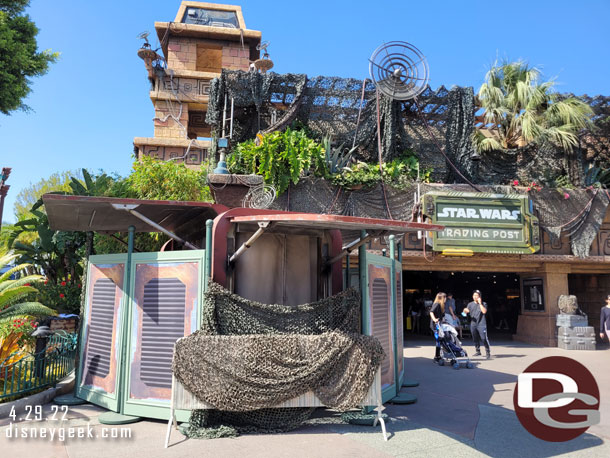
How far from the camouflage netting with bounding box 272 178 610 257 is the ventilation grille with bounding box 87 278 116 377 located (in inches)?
259

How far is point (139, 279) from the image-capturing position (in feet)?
22.7

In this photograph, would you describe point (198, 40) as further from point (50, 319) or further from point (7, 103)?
point (50, 319)

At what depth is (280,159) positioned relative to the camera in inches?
515

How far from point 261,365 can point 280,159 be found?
26.6 ft

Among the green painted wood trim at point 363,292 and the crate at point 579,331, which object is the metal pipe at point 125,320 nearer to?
the green painted wood trim at point 363,292

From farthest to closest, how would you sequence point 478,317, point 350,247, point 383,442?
point 478,317 → point 350,247 → point 383,442

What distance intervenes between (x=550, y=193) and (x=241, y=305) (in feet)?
43.1

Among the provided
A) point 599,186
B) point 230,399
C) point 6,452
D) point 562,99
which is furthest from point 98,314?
point 562,99

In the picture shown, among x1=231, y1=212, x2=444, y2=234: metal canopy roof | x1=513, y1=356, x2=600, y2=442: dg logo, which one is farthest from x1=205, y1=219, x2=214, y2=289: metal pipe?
x1=513, y1=356, x2=600, y2=442: dg logo

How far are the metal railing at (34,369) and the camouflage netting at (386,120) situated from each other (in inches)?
377

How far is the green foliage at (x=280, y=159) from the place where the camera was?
13.1 m

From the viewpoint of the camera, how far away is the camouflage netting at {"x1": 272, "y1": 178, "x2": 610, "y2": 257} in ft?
45.1

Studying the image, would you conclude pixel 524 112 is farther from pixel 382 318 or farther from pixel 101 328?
pixel 101 328

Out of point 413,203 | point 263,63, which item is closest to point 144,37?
point 263,63
